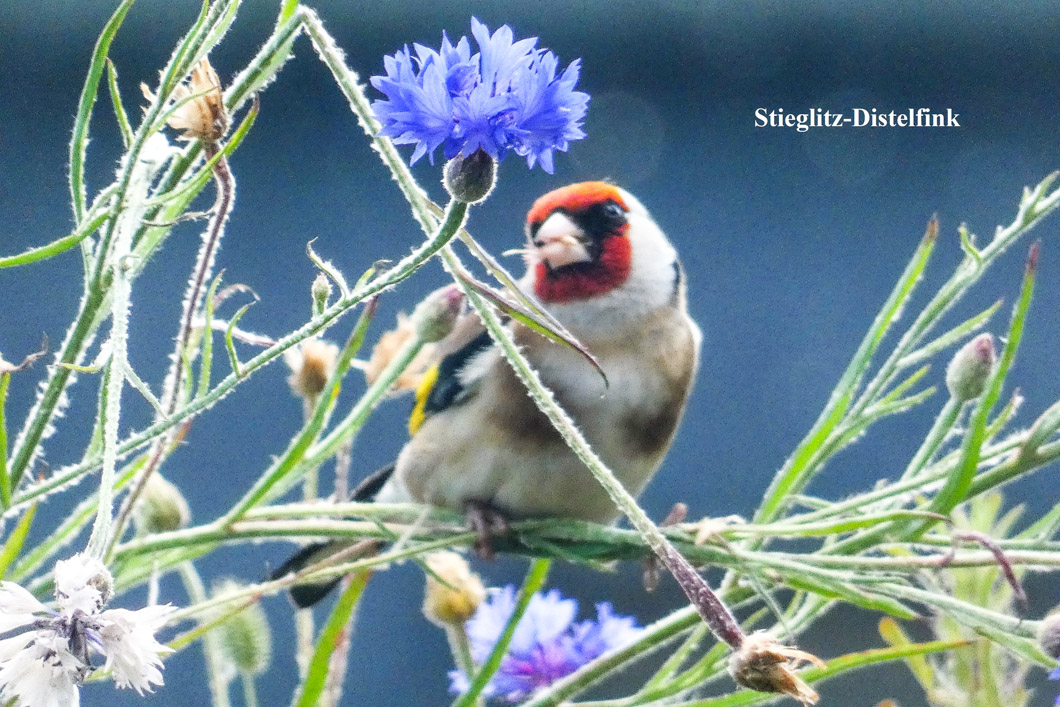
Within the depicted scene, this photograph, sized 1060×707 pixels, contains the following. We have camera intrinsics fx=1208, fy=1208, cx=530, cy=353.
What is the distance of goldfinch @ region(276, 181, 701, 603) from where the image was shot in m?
1.02

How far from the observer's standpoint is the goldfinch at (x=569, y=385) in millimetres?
1018

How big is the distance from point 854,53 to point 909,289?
6.41 feet

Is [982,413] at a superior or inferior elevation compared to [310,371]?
inferior

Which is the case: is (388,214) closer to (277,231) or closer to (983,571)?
(277,231)

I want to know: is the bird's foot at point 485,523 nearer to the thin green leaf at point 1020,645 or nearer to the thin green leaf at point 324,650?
the thin green leaf at point 324,650

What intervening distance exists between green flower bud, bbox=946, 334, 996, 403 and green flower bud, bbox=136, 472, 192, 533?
39 cm

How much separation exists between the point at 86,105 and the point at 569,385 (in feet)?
2.21

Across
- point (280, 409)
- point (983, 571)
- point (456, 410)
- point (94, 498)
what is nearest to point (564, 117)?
point (94, 498)

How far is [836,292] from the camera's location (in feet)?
8.13

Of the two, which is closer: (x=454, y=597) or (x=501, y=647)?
(x=501, y=647)

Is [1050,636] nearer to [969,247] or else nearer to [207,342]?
[969,247]

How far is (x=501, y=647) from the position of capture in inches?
21.4

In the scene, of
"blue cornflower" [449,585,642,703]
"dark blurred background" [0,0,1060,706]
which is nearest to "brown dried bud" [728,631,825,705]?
"blue cornflower" [449,585,642,703]

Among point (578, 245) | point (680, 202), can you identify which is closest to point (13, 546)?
point (578, 245)
